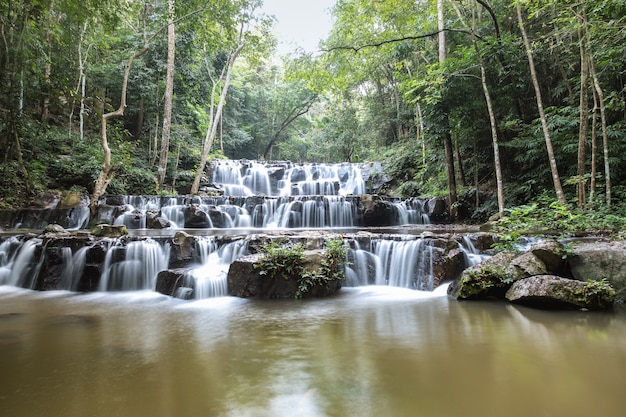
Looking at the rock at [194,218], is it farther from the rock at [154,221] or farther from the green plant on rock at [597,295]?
the green plant on rock at [597,295]

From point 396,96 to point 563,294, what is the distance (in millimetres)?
17109

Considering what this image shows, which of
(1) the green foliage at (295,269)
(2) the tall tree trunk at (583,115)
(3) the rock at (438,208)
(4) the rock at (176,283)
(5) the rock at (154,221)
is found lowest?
(4) the rock at (176,283)

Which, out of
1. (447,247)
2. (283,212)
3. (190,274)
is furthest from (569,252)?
(283,212)

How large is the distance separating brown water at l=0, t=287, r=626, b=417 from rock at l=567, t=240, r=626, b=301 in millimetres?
563

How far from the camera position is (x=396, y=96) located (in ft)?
64.0

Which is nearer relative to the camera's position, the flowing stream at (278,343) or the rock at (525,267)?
the flowing stream at (278,343)

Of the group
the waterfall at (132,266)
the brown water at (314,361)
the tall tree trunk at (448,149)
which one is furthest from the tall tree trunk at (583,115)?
the waterfall at (132,266)

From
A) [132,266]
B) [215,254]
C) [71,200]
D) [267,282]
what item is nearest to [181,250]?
[215,254]

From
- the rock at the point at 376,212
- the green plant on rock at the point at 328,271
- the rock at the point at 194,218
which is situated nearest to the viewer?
the green plant on rock at the point at 328,271

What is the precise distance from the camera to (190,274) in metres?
5.98

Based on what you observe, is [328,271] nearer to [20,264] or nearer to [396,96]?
[20,264]

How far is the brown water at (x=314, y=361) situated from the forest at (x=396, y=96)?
9.93 feet

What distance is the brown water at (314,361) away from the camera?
2.22 meters

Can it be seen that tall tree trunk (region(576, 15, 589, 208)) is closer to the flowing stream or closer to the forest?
the forest
